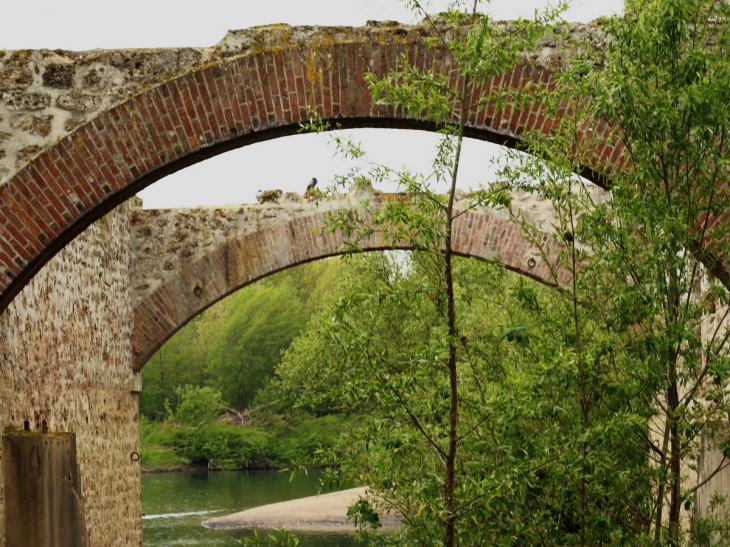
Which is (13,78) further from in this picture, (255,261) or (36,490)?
(255,261)

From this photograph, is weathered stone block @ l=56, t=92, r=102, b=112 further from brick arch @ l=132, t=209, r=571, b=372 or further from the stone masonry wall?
brick arch @ l=132, t=209, r=571, b=372

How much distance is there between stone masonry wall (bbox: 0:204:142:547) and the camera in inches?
255

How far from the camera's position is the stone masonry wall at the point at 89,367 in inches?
255

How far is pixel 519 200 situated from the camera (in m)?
10.4

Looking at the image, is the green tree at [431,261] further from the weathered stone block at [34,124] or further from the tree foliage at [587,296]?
the weathered stone block at [34,124]

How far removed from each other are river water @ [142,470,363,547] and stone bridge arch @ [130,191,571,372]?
4140mm

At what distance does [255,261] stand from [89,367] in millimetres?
2449

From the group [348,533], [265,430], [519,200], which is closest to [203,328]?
[265,430]

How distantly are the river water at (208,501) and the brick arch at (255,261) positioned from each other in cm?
404

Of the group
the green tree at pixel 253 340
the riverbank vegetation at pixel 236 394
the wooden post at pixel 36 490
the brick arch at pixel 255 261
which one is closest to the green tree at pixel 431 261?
the wooden post at pixel 36 490

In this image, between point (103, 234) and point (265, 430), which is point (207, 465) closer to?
point (265, 430)

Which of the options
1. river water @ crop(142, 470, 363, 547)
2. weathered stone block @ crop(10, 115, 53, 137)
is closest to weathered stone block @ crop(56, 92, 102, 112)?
weathered stone block @ crop(10, 115, 53, 137)

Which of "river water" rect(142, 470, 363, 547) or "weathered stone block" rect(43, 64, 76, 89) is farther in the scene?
"river water" rect(142, 470, 363, 547)

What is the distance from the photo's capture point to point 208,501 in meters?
20.8
